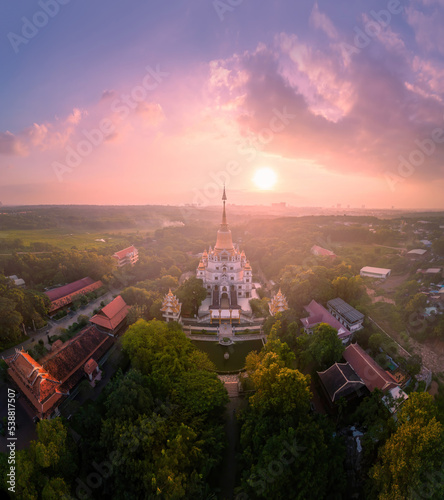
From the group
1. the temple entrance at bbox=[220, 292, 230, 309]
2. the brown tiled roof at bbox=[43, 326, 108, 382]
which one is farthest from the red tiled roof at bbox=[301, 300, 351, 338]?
the brown tiled roof at bbox=[43, 326, 108, 382]

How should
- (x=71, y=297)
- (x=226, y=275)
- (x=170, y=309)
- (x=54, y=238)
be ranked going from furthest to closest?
1. (x=54, y=238)
2. (x=226, y=275)
3. (x=71, y=297)
4. (x=170, y=309)

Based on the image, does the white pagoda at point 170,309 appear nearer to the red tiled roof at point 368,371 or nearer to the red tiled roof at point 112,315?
the red tiled roof at point 112,315

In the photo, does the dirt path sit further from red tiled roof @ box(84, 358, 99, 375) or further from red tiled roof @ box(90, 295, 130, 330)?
red tiled roof @ box(90, 295, 130, 330)

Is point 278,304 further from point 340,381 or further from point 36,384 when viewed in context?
point 36,384

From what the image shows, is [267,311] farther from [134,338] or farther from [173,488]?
[173,488]

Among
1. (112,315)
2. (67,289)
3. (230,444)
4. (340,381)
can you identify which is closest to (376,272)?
(340,381)

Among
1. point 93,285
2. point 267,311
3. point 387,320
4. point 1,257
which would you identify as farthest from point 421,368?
point 1,257

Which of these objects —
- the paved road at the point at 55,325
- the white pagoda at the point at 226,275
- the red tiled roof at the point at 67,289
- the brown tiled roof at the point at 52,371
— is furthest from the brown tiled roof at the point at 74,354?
the white pagoda at the point at 226,275
